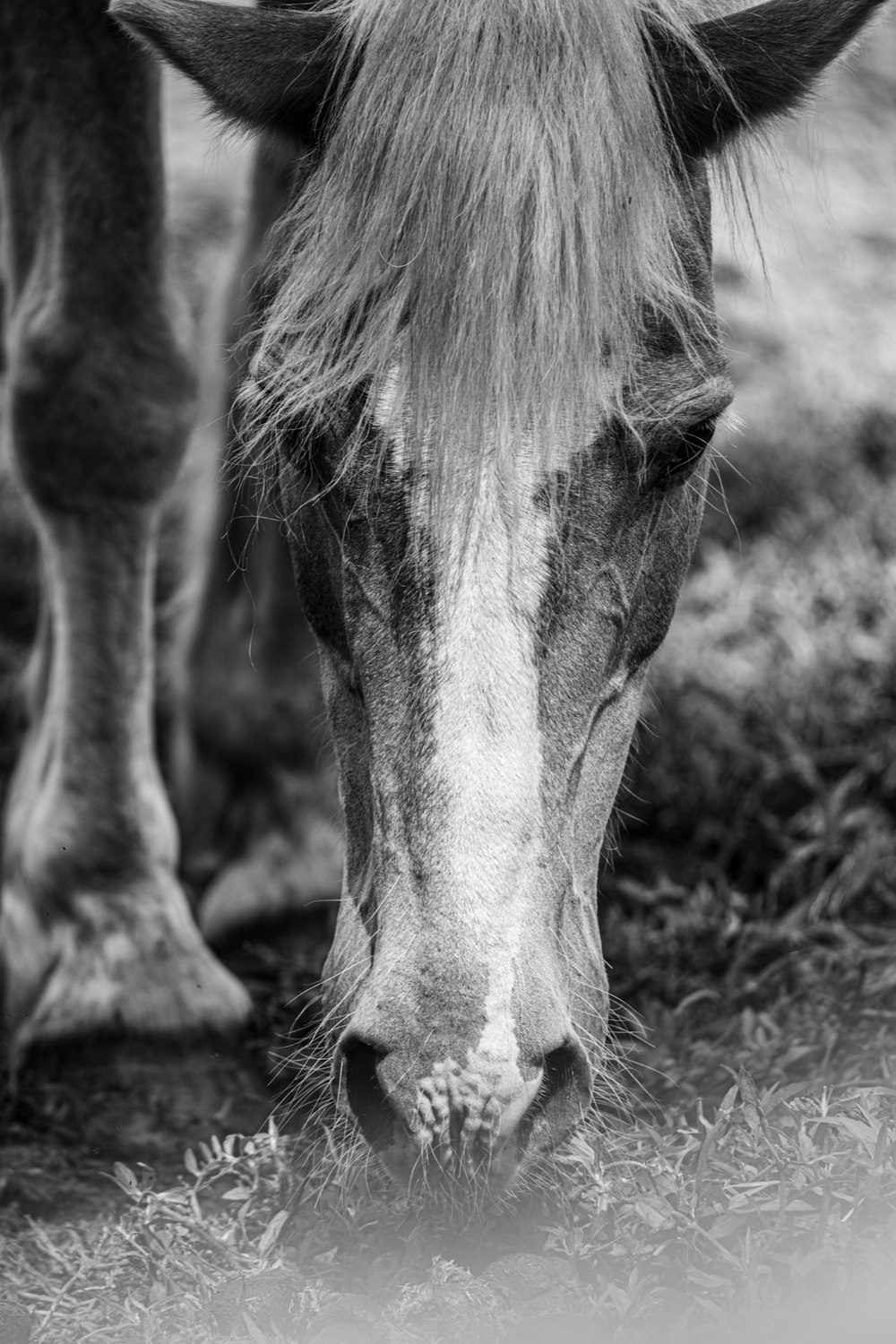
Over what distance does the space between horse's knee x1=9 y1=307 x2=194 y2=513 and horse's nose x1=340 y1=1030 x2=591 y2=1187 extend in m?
2.15

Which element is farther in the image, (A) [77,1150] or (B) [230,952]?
(B) [230,952]

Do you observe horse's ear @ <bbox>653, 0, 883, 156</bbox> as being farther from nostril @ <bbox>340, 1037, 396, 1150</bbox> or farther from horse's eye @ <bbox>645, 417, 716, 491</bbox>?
nostril @ <bbox>340, 1037, 396, 1150</bbox>

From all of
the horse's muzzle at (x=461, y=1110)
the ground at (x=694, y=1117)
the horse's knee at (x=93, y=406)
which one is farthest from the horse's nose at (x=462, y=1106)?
the horse's knee at (x=93, y=406)

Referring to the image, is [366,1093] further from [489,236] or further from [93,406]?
[93,406]

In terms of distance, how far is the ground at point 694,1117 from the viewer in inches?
81.0

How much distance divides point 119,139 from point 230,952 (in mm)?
2141

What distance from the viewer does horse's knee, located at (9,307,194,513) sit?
376cm

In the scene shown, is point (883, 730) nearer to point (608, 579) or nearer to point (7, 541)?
point (608, 579)

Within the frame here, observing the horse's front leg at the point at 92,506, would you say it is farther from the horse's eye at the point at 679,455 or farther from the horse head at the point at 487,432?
the horse's eye at the point at 679,455

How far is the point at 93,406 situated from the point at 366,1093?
7.37ft

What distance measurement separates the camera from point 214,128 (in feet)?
9.20

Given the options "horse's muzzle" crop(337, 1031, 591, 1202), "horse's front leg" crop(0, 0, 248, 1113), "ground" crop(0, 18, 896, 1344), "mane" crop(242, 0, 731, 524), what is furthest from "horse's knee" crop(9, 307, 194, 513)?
"horse's muzzle" crop(337, 1031, 591, 1202)

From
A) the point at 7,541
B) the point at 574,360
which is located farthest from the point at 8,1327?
the point at 7,541

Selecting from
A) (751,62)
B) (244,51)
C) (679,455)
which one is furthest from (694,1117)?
(244,51)
